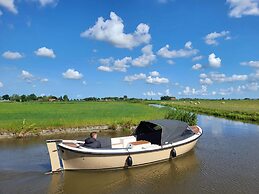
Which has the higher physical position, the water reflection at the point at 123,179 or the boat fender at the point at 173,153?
the boat fender at the point at 173,153

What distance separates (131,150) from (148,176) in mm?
1417

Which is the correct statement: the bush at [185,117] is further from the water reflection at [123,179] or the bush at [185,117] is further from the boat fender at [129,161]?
the boat fender at [129,161]

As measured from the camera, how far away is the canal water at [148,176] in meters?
10.1

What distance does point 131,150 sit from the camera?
12.5 meters

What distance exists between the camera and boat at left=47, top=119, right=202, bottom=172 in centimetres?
1168

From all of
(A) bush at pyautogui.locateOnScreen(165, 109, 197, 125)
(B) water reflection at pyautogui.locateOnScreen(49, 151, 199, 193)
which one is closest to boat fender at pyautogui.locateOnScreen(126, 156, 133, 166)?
(B) water reflection at pyautogui.locateOnScreen(49, 151, 199, 193)

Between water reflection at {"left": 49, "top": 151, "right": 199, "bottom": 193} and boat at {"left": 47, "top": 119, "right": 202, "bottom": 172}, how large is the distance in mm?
337

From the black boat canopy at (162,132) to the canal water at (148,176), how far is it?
1.12 m

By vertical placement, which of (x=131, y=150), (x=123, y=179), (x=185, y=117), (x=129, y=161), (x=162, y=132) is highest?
(x=185, y=117)

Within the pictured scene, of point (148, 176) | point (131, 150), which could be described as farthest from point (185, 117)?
point (148, 176)

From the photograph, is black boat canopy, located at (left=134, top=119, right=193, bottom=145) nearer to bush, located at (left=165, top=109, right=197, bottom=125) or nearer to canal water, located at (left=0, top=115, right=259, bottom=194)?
canal water, located at (left=0, top=115, right=259, bottom=194)

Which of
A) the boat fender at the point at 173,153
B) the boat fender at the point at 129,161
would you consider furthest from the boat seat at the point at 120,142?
the boat fender at the point at 173,153

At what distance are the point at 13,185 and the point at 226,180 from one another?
26.2ft

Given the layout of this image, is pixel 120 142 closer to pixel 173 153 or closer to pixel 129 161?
pixel 129 161
